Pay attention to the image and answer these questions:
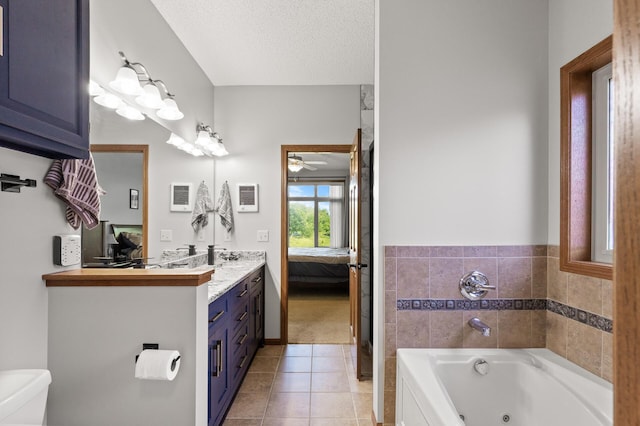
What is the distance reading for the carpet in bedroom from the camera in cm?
362

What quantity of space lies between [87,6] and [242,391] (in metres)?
2.47

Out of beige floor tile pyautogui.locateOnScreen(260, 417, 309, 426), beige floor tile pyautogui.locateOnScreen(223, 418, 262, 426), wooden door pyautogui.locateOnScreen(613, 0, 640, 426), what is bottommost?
beige floor tile pyautogui.locateOnScreen(260, 417, 309, 426)

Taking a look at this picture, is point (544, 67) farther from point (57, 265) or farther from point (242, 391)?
point (242, 391)

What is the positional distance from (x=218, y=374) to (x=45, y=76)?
5.56 ft

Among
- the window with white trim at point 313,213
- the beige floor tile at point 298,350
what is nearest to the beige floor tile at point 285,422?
the beige floor tile at point 298,350

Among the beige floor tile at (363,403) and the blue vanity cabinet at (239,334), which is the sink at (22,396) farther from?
the beige floor tile at (363,403)

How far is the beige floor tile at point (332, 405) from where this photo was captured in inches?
87.4

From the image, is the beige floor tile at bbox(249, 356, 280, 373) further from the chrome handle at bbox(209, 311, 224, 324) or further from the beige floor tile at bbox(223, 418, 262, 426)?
the chrome handle at bbox(209, 311, 224, 324)

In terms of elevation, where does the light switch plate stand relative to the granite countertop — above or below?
above

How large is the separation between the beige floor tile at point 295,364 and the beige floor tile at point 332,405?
16.3 inches

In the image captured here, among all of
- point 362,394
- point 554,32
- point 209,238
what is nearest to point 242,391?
point 362,394

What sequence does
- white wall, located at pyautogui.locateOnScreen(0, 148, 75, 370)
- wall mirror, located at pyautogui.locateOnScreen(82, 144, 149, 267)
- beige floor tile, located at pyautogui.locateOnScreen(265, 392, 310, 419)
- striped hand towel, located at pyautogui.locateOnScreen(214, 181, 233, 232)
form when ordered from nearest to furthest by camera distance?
white wall, located at pyautogui.locateOnScreen(0, 148, 75, 370) → wall mirror, located at pyautogui.locateOnScreen(82, 144, 149, 267) → beige floor tile, located at pyautogui.locateOnScreen(265, 392, 310, 419) → striped hand towel, located at pyautogui.locateOnScreen(214, 181, 233, 232)

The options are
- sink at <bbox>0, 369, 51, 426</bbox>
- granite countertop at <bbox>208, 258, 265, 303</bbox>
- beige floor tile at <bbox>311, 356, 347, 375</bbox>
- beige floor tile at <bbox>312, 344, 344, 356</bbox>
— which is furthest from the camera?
beige floor tile at <bbox>312, 344, 344, 356</bbox>

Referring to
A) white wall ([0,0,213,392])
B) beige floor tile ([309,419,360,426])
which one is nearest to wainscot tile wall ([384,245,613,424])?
beige floor tile ([309,419,360,426])
